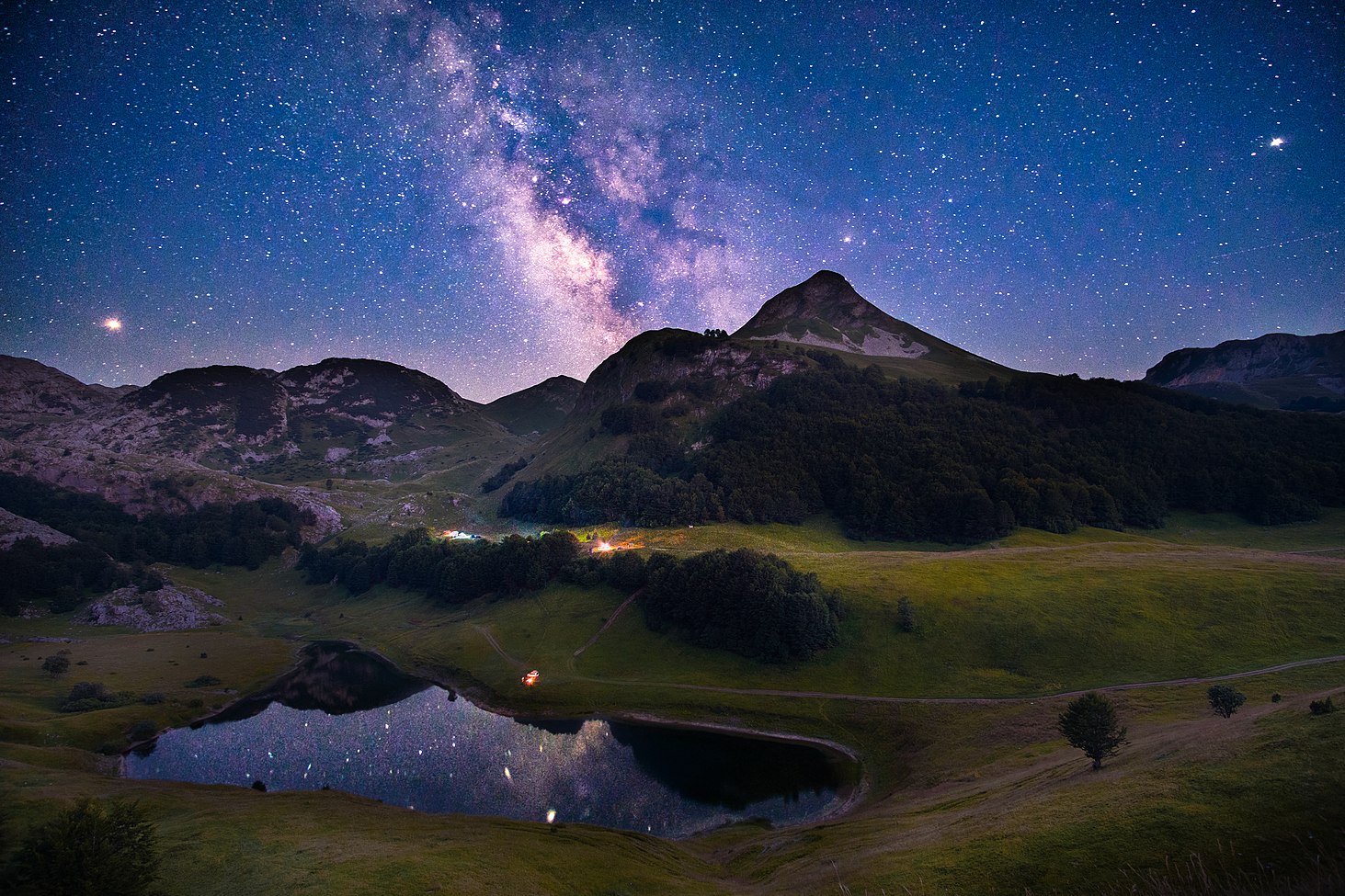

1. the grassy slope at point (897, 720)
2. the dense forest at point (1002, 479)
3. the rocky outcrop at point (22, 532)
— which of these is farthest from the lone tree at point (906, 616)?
the rocky outcrop at point (22, 532)

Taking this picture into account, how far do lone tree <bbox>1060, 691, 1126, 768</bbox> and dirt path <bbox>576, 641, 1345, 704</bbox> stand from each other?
99.7 ft

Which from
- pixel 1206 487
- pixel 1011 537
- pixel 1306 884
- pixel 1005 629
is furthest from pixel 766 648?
pixel 1206 487

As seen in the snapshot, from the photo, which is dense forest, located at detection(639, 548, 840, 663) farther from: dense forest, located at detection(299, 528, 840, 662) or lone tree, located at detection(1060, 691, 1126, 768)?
lone tree, located at detection(1060, 691, 1126, 768)

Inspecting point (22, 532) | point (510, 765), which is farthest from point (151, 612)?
point (510, 765)

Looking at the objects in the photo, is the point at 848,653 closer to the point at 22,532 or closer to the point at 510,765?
the point at 510,765

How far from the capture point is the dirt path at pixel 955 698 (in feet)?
194

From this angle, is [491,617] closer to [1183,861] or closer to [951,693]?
[951,693]

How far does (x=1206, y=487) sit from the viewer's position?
532ft

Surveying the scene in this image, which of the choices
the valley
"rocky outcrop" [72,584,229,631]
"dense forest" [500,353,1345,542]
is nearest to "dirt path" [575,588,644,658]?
the valley

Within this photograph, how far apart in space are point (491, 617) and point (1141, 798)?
12007 centimetres

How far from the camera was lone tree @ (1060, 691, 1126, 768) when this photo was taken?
3806cm

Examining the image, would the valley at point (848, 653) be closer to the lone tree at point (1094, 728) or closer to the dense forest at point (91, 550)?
the dense forest at point (91, 550)

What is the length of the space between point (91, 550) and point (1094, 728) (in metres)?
226

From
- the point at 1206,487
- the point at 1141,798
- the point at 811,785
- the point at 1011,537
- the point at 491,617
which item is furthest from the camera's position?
the point at 1206,487
